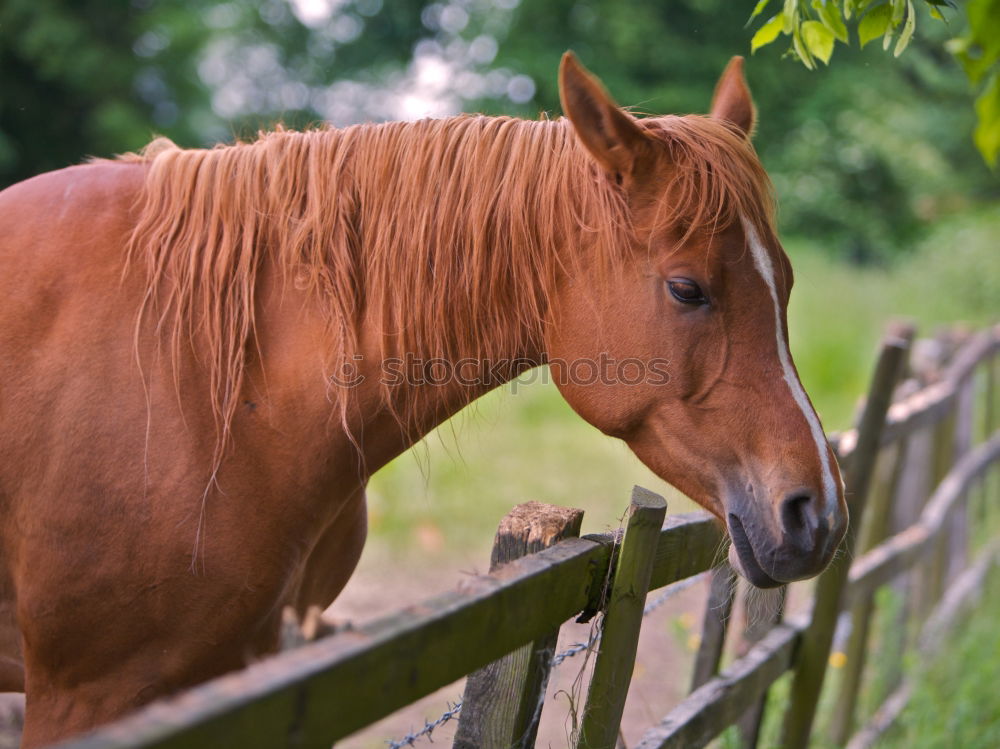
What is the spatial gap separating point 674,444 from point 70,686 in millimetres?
1536

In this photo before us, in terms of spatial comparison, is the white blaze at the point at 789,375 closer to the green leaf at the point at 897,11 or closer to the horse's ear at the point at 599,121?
the horse's ear at the point at 599,121

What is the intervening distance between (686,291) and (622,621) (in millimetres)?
759

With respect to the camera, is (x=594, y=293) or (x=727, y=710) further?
(x=727, y=710)

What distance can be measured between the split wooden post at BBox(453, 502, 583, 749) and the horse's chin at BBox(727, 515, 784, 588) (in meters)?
0.47

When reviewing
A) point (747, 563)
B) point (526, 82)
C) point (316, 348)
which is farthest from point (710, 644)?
point (526, 82)

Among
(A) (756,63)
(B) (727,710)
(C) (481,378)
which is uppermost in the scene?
(A) (756,63)

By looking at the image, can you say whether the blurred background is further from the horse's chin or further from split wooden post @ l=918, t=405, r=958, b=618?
the horse's chin

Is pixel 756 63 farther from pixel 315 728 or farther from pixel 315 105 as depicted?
pixel 315 728

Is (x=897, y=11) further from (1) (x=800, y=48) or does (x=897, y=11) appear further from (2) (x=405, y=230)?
(2) (x=405, y=230)

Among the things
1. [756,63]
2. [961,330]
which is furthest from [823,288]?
[756,63]

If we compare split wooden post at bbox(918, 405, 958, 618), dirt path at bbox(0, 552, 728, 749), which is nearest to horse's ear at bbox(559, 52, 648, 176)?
dirt path at bbox(0, 552, 728, 749)

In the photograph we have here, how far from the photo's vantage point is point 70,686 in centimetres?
193

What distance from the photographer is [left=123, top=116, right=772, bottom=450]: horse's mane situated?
200 centimetres

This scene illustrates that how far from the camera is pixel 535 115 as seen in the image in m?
9.52
